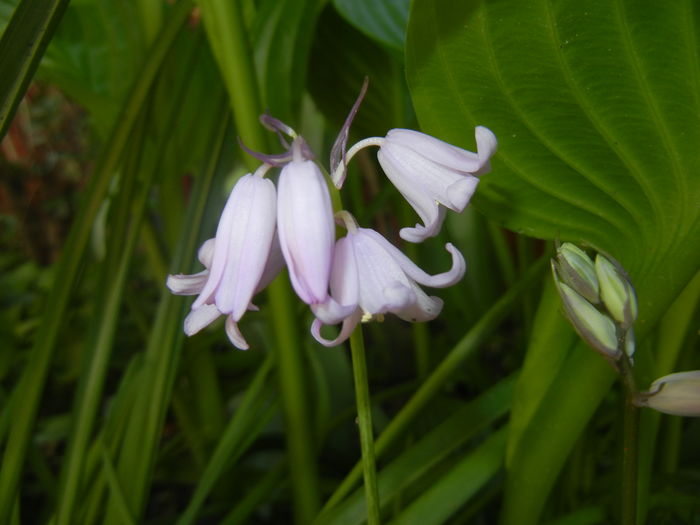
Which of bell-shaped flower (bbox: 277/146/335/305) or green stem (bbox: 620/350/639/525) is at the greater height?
bell-shaped flower (bbox: 277/146/335/305)

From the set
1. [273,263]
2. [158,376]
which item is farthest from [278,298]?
[273,263]

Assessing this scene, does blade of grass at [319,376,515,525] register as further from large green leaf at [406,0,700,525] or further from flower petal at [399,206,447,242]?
flower petal at [399,206,447,242]

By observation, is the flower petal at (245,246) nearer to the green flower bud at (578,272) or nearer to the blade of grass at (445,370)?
the green flower bud at (578,272)

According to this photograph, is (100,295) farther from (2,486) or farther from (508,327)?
(508,327)

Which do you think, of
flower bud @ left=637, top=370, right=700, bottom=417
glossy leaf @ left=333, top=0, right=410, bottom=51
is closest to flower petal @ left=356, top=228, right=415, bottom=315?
flower bud @ left=637, top=370, right=700, bottom=417

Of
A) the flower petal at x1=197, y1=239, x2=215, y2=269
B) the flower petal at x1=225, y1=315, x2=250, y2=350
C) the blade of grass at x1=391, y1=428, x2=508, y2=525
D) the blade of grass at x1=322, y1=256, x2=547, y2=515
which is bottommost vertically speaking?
the blade of grass at x1=391, y1=428, x2=508, y2=525

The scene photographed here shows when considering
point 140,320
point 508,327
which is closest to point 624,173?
point 140,320

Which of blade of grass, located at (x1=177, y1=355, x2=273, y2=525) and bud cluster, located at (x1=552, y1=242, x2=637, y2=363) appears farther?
blade of grass, located at (x1=177, y1=355, x2=273, y2=525)
